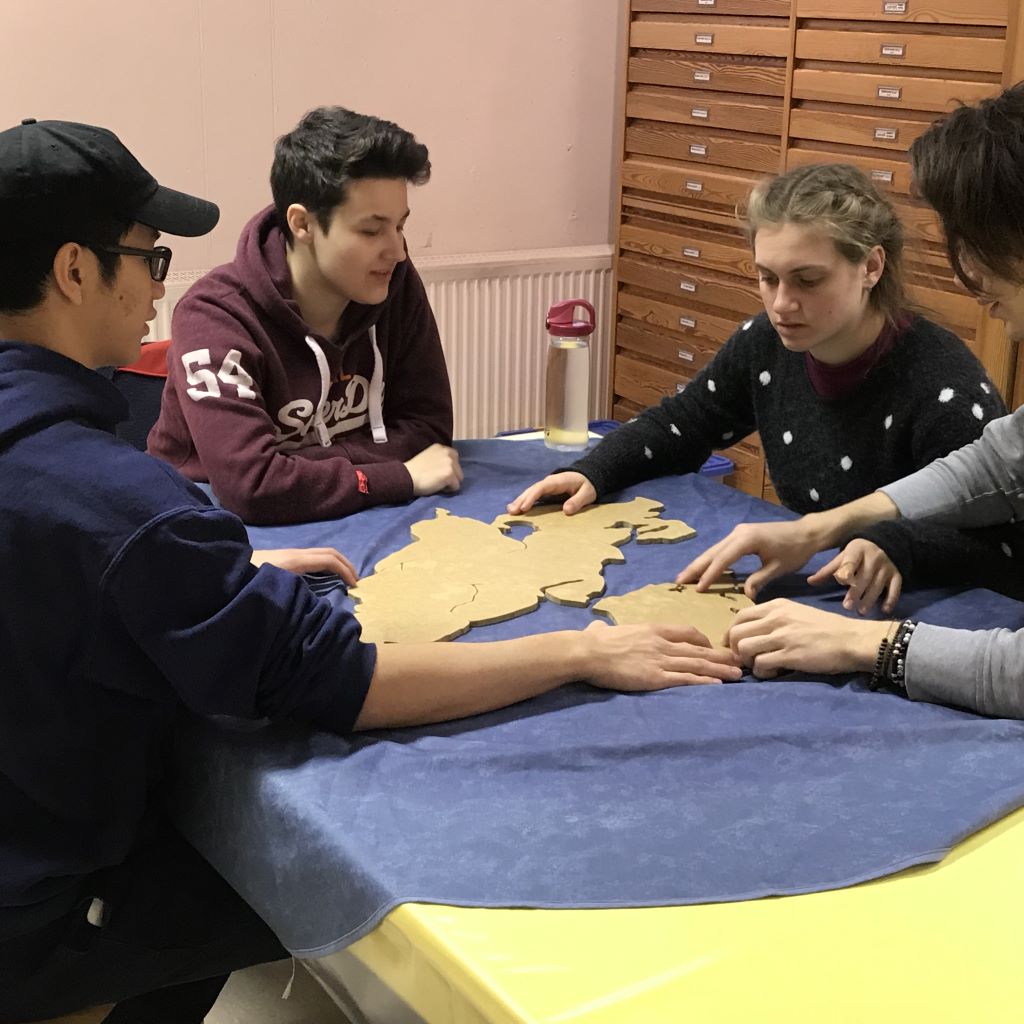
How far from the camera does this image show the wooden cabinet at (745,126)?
3109mm

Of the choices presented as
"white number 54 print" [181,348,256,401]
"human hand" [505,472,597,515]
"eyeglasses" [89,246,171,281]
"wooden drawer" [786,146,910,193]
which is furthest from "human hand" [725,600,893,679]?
"wooden drawer" [786,146,910,193]

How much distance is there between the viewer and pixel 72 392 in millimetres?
1246

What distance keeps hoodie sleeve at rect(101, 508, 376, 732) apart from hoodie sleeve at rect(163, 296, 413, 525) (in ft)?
2.35

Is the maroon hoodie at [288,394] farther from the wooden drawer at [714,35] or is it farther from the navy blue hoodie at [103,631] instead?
the wooden drawer at [714,35]

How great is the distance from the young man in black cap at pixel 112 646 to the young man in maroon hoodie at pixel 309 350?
0.64 meters

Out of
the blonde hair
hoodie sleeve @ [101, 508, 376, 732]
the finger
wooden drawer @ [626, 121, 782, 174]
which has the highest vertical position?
wooden drawer @ [626, 121, 782, 174]

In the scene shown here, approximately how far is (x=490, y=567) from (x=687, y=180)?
2.57m

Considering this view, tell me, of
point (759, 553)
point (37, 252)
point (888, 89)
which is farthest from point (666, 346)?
point (37, 252)

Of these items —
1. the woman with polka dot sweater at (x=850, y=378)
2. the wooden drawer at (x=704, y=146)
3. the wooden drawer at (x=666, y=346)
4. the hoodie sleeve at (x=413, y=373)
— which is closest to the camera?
the woman with polka dot sweater at (x=850, y=378)

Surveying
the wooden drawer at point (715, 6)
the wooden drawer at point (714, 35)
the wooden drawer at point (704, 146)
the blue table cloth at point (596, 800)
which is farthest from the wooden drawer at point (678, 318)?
the blue table cloth at point (596, 800)

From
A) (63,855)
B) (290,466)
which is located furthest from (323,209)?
(63,855)

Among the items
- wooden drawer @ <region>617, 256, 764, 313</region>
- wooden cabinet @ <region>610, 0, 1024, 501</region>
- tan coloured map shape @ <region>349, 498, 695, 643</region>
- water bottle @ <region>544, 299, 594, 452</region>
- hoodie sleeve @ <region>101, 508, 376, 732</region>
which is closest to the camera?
hoodie sleeve @ <region>101, 508, 376, 732</region>

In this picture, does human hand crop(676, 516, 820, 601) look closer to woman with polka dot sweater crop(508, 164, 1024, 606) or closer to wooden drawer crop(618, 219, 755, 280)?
woman with polka dot sweater crop(508, 164, 1024, 606)

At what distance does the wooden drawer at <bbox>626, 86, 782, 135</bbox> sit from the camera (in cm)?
365
